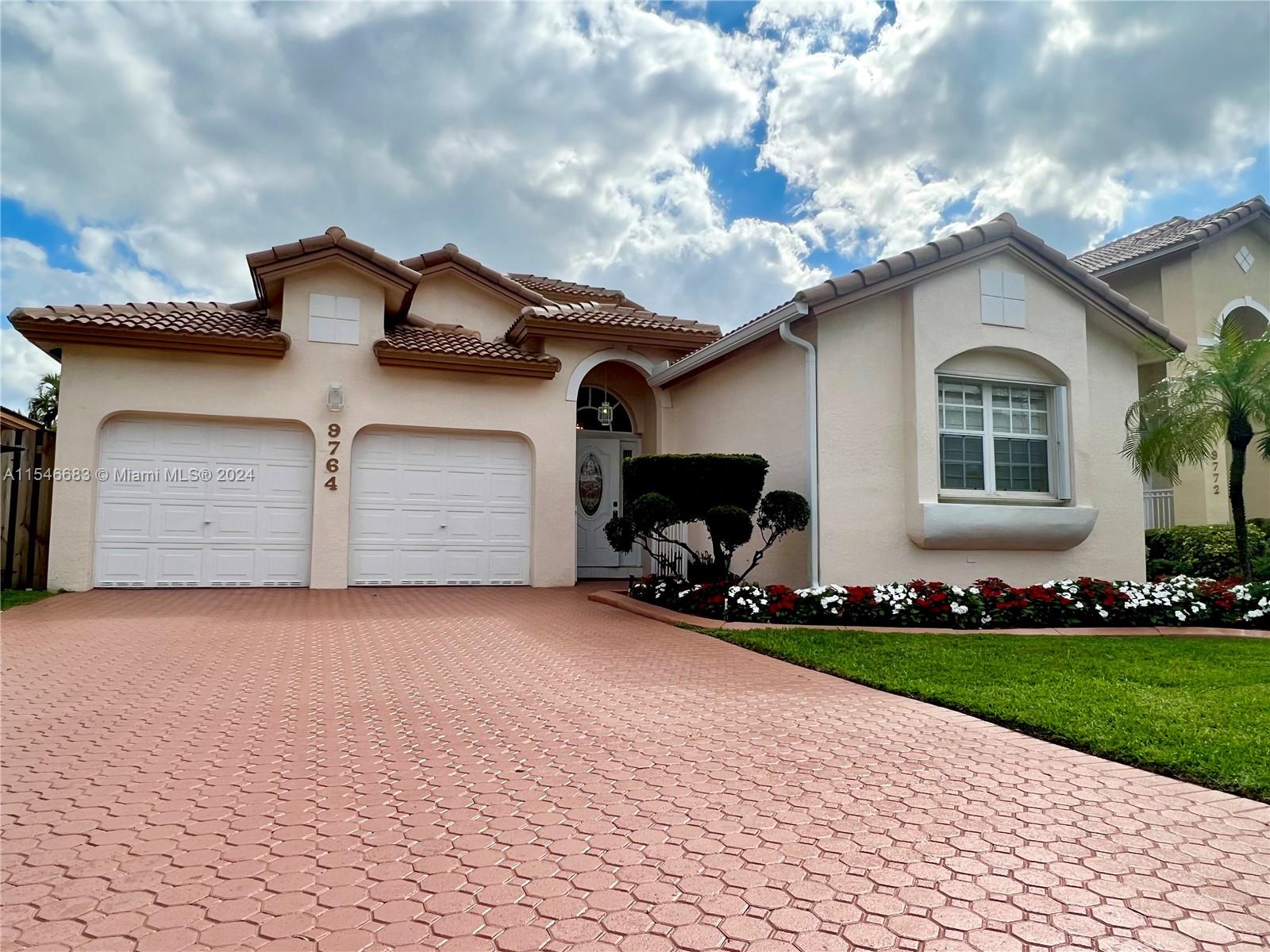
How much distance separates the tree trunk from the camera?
10.4 metres

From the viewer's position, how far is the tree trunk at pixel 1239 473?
1044 cm

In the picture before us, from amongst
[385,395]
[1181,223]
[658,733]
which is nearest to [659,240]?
[385,395]

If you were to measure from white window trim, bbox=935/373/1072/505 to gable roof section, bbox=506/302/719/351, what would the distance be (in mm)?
4799

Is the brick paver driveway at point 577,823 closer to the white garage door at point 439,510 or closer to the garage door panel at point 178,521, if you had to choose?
the garage door panel at point 178,521

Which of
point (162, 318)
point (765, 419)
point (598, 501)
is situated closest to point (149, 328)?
point (162, 318)

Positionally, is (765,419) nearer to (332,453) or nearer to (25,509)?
(332,453)

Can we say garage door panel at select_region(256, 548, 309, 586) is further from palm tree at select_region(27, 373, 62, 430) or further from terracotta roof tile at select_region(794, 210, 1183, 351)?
palm tree at select_region(27, 373, 62, 430)

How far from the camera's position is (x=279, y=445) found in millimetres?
12008

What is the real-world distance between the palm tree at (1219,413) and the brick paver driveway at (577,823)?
7747 millimetres

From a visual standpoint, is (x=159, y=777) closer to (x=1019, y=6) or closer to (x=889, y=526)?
(x=889, y=526)

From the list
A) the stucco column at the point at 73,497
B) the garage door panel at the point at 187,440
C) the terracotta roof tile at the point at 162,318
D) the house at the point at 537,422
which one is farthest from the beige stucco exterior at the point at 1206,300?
the stucco column at the point at 73,497

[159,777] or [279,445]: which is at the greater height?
[279,445]

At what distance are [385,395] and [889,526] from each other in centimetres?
799

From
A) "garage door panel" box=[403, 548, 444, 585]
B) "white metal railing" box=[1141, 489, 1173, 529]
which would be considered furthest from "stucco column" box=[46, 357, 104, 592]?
"white metal railing" box=[1141, 489, 1173, 529]
